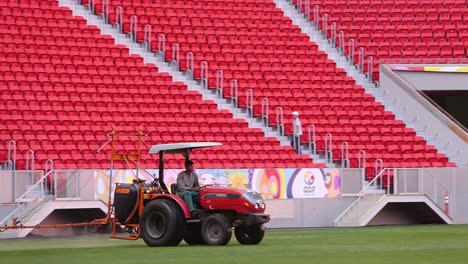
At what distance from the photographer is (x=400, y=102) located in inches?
1534

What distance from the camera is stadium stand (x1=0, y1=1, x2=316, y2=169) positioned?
32.2 m

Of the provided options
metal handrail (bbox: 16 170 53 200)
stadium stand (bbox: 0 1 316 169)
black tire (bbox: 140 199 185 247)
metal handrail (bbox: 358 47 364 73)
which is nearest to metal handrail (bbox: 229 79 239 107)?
stadium stand (bbox: 0 1 316 169)

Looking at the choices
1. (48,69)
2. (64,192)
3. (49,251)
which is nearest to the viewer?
(49,251)

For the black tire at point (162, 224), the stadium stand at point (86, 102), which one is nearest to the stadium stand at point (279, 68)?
the stadium stand at point (86, 102)

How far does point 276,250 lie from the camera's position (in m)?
20.4

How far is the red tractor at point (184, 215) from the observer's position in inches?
868

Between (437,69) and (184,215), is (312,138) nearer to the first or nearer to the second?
(437,69)

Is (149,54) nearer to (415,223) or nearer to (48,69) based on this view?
(48,69)

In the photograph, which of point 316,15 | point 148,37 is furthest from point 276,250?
point 316,15

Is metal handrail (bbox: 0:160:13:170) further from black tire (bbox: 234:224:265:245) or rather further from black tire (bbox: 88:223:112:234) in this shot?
black tire (bbox: 234:224:265:245)

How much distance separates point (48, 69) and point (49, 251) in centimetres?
1499

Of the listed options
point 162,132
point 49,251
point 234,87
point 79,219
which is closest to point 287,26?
point 234,87

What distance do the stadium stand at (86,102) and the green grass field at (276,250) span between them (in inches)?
244

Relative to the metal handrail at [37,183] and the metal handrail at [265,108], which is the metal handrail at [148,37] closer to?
the metal handrail at [265,108]
